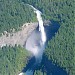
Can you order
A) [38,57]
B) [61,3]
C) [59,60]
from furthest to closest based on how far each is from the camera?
[61,3], [38,57], [59,60]

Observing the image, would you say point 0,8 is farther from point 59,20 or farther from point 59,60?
point 59,60

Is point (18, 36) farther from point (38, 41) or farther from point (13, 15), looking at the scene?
point (13, 15)

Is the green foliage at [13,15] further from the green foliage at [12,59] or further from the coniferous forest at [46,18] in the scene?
the green foliage at [12,59]

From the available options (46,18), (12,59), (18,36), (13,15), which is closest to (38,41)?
(18,36)

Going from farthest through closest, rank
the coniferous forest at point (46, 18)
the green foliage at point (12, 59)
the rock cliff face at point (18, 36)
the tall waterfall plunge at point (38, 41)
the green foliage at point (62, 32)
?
the tall waterfall plunge at point (38, 41)
the rock cliff face at point (18, 36)
the green foliage at point (12, 59)
the coniferous forest at point (46, 18)
the green foliage at point (62, 32)

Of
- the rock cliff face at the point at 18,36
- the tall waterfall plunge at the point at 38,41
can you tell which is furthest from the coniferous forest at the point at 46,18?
the tall waterfall plunge at the point at 38,41

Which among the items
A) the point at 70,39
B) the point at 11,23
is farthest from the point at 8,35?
the point at 70,39
